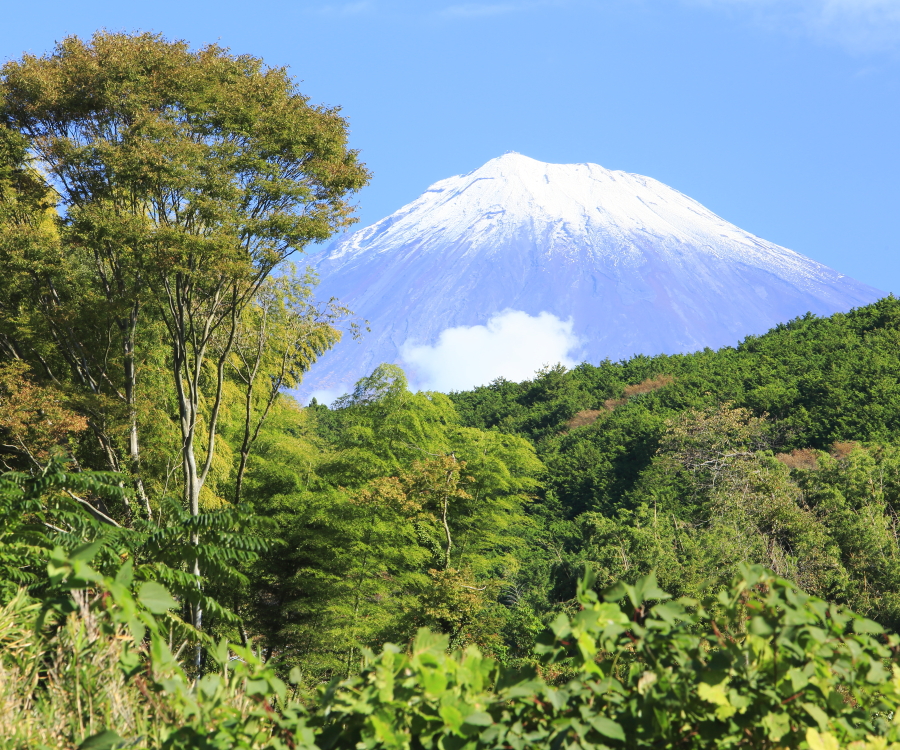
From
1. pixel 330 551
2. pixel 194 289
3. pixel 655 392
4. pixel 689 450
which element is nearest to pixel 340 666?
pixel 330 551

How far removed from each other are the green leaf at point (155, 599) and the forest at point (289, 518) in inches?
0.4

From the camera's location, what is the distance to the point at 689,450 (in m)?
26.4

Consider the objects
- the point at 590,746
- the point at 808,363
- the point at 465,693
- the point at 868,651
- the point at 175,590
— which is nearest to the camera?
the point at 590,746

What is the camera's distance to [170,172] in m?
10.5

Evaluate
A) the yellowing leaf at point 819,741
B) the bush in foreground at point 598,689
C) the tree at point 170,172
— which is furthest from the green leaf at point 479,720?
the tree at point 170,172

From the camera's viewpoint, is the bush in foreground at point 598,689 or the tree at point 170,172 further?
the tree at point 170,172

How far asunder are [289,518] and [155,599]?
51.2ft

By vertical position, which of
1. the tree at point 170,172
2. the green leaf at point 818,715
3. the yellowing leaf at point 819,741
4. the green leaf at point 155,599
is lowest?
the yellowing leaf at point 819,741

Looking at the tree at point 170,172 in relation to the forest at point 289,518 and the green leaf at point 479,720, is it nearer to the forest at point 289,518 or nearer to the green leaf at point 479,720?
the forest at point 289,518

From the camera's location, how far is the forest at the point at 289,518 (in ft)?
6.55

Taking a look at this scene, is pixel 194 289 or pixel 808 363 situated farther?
pixel 808 363

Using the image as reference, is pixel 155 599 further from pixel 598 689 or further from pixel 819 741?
pixel 819 741

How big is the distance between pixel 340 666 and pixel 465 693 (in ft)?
49.7

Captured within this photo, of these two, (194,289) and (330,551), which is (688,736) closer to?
(194,289)
